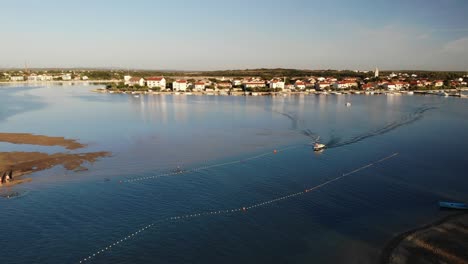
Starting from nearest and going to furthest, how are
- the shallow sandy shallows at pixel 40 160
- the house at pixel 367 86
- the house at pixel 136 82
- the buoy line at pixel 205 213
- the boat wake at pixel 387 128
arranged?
the buoy line at pixel 205 213
the shallow sandy shallows at pixel 40 160
the boat wake at pixel 387 128
the house at pixel 367 86
the house at pixel 136 82

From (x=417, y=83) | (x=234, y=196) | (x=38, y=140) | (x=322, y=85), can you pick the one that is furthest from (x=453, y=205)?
(x=417, y=83)

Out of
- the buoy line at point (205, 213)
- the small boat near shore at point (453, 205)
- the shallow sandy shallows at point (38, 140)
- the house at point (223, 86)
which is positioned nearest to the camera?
the buoy line at point (205, 213)

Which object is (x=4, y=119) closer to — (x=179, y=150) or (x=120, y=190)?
(x=179, y=150)

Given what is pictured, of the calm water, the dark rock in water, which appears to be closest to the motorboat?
the calm water

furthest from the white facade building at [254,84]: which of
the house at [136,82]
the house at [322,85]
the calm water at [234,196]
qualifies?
the calm water at [234,196]

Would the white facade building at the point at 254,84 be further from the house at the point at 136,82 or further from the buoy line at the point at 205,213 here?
the buoy line at the point at 205,213

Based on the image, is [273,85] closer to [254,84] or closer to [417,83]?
[254,84]

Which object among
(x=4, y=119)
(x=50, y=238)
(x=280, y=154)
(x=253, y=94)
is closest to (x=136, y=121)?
(x=4, y=119)
